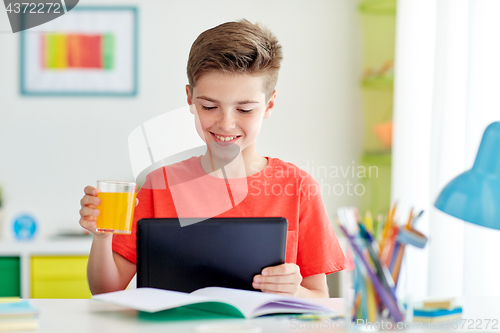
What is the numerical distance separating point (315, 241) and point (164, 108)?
5.30ft

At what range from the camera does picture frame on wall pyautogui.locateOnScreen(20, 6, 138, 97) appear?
8.70ft

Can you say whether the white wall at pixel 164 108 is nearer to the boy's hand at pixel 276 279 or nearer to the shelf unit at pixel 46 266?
the shelf unit at pixel 46 266

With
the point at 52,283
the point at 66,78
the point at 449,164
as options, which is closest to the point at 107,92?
the point at 66,78

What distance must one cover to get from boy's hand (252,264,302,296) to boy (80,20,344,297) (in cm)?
23

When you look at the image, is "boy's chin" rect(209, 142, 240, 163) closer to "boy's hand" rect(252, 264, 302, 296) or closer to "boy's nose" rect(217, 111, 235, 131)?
"boy's nose" rect(217, 111, 235, 131)

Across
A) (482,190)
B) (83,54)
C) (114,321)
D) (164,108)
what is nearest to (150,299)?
(114,321)

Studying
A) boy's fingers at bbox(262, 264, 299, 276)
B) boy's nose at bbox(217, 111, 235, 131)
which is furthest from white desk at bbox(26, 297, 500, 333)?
boy's nose at bbox(217, 111, 235, 131)

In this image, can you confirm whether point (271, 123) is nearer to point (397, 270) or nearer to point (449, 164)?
point (449, 164)

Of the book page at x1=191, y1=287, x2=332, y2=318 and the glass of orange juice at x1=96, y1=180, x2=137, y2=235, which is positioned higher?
the glass of orange juice at x1=96, y1=180, x2=137, y2=235

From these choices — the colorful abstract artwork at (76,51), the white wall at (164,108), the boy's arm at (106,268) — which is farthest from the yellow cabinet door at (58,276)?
the boy's arm at (106,268)

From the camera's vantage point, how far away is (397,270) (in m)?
0.67

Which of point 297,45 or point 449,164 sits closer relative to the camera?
point 449,164

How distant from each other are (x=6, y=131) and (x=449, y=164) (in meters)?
2.13

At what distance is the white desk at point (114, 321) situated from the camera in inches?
26.8
